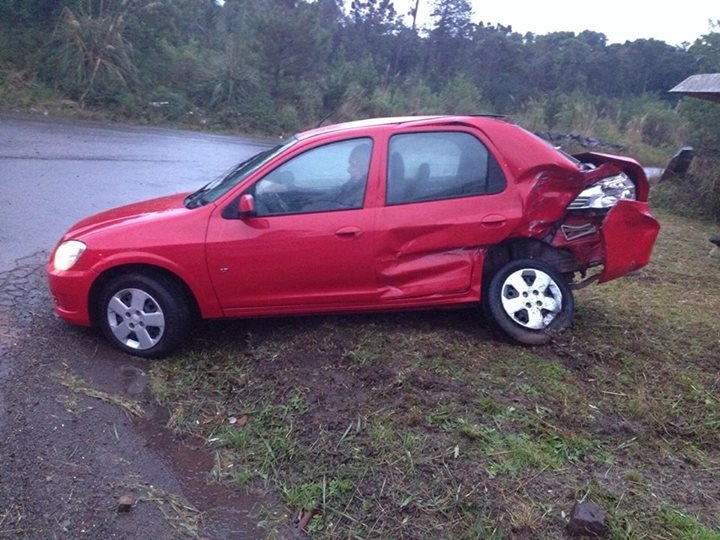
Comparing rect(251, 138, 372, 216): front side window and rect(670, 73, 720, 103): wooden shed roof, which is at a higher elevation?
rect(670, 73, 720, 103): wooden shed roof

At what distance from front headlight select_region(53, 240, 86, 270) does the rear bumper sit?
149 inches

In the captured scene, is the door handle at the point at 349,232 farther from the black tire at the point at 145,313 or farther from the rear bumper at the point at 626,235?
the rear bumper at the point at 626,235

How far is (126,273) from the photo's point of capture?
525 centimetres

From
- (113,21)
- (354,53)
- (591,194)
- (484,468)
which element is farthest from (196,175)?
(354,53)

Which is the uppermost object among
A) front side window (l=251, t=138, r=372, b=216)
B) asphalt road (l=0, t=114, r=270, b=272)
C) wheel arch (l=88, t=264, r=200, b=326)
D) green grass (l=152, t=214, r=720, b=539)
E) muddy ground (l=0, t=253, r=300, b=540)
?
front side window (l=251, t=138, r=372, b=216)

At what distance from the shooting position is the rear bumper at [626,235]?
17.5ft

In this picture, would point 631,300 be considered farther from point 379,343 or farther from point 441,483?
point 441,483

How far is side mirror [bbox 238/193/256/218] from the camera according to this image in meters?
5.09

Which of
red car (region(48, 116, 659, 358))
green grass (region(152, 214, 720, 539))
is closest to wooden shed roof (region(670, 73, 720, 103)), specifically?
green grass (region(152, 214, 720, 539))

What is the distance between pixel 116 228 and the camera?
5301mm

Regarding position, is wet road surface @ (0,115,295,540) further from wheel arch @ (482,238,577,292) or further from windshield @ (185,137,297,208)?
wheel arch @ (482,238,577,292)

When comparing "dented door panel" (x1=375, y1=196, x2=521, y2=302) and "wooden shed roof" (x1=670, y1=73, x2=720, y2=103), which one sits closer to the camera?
"dented door panel" (x1=375, y1=196, x2=521, y2=302)

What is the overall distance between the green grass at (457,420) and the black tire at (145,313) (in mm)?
193

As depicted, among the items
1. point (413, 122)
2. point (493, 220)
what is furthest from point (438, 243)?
point (413, 122)
